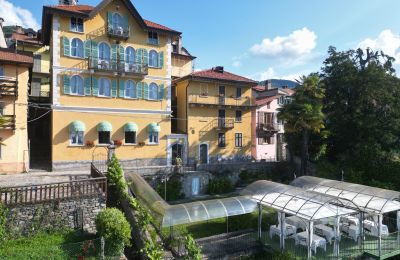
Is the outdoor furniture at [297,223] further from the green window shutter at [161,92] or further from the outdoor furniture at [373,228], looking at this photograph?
the green window shutter at [161,92]

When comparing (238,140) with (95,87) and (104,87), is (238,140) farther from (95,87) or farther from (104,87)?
(95,87)

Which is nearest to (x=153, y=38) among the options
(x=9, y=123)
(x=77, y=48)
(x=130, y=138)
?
(x=77, y=48)

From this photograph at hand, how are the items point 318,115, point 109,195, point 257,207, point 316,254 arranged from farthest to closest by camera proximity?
1. point 318,115
2. point 109,195
3. point 257,207
4. point 316,254

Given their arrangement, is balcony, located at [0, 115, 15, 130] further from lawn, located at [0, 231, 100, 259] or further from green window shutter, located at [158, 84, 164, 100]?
lawn, located at [0, 231, 100, 259]

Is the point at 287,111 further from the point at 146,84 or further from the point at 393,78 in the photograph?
the point at 146,84

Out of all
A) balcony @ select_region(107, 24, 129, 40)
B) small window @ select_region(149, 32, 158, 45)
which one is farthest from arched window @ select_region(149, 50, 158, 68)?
balcony @ select_region(107, 24, 129, 40)

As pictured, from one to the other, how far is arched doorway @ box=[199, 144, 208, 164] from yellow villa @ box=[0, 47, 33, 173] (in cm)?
1651

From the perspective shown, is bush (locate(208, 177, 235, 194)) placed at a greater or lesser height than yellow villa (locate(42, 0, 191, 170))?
lesser

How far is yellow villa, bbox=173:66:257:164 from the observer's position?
3291cm

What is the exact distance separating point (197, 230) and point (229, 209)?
349cm

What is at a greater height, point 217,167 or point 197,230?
point 217,167

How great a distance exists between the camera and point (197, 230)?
18.9m

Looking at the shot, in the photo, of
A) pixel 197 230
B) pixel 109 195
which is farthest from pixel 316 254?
pixel 109 195

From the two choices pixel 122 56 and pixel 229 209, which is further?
pixel 122 56
